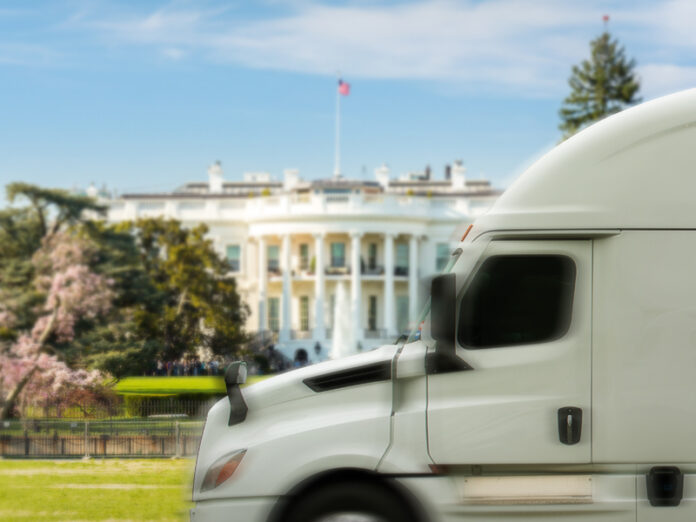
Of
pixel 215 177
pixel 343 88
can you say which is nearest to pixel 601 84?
pixel 343 88

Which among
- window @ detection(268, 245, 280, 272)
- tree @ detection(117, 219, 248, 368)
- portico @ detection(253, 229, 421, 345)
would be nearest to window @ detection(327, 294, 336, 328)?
portico @ detection(253, 229, 421, 345)

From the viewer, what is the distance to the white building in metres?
69.6

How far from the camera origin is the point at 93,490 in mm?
14711

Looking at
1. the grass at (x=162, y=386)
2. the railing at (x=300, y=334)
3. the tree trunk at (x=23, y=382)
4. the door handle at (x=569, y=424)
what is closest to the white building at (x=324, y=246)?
the railing at (x=300, y=334)

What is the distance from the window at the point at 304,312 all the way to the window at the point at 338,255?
288 centimetres

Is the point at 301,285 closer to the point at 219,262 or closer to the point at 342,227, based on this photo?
the point at 342,227

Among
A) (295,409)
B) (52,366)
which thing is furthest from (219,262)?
(295,409)

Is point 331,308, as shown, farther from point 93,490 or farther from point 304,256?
point 93,490

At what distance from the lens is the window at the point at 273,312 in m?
70.4

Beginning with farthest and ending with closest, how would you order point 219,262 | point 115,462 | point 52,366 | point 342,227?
point 342,227, point 219,262, point 52,366, point 115,462

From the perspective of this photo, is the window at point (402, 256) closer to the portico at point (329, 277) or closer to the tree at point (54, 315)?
the portico at point (329, 277)

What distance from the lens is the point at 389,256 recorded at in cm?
7050

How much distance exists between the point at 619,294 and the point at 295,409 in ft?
6.77

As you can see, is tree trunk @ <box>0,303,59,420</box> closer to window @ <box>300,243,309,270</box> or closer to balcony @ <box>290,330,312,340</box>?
balcony @ <box>290,330,312,340</box>
